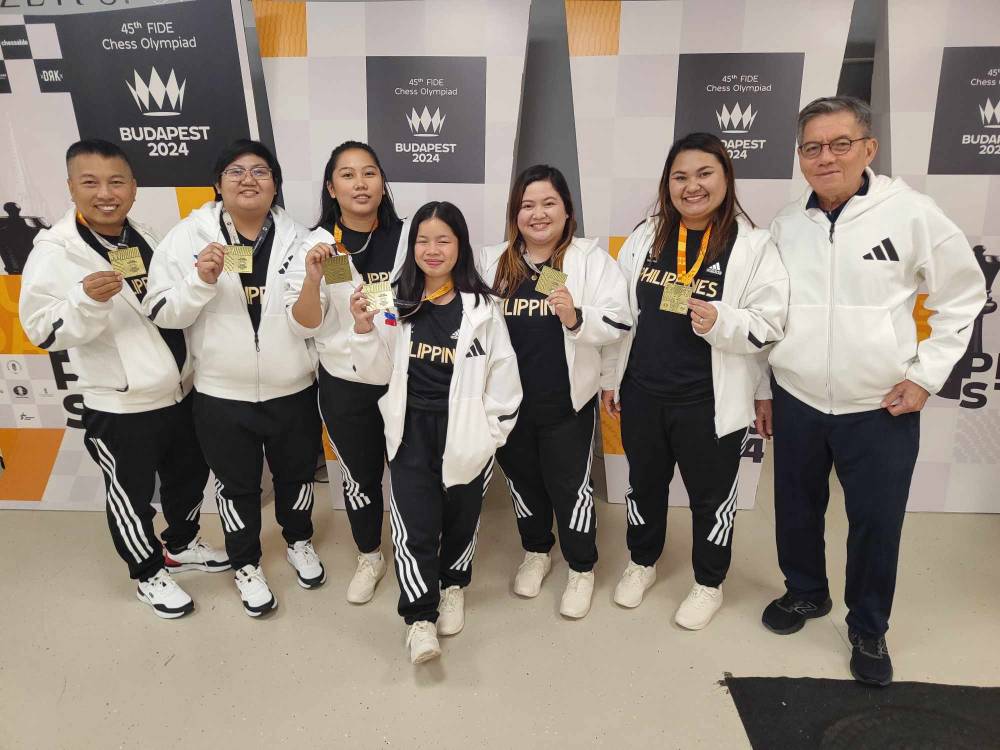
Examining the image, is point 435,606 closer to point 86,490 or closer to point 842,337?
point 842,337

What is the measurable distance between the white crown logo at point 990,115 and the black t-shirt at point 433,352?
8.49 ft

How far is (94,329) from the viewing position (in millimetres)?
2203

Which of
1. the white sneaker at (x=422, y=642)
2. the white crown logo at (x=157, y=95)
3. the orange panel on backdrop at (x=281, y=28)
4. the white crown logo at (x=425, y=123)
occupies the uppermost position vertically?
the orange panel on backdrop at (x=281, y=28)

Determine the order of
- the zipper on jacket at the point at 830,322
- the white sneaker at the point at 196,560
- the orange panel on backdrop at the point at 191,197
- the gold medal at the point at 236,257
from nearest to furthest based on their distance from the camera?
the zipper on jacket at the point at 830,322 < the gold medal at the point at 236,257 < the white sneaker at the point at 196,560 < the orange panel on backdrop at the point at 191,197

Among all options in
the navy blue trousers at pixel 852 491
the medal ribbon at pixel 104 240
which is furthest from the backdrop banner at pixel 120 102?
the navy blue trousers at pixel 852 491

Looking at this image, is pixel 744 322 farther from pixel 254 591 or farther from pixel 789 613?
pixel 254 591

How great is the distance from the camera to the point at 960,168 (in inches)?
118

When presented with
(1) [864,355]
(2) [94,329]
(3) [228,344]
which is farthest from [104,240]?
(1) [864,355]

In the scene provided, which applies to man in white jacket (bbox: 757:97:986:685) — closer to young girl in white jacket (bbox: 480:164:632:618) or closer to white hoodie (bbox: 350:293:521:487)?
young girl in white jacket (bbox: 480:164:632:618)

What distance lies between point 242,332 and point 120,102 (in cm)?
154

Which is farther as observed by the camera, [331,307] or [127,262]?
[331,307]

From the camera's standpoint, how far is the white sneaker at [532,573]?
8.86 feet

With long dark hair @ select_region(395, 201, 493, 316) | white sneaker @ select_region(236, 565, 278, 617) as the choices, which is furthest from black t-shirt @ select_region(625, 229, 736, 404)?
white sneaker @ select_region(236, 565, 278, 617)

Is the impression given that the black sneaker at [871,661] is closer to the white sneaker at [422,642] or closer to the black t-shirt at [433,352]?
the white sneaker at [422,642]
